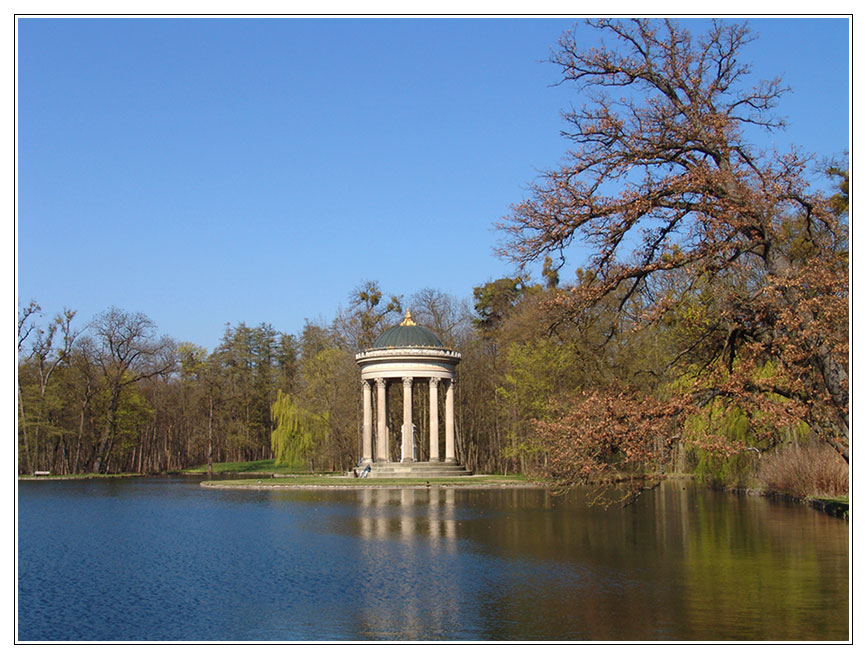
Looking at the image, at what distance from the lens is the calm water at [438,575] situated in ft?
38.2

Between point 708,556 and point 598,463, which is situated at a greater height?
point 598,463

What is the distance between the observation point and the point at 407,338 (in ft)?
181

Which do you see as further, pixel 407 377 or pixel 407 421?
pixel 407 421

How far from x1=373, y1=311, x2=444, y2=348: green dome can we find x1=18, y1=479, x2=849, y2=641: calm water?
2640cm

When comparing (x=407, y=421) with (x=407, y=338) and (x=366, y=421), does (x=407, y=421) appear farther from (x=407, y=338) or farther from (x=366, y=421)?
(x=407, y=338)

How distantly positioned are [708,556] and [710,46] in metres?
9.45

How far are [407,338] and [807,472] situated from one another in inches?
1178

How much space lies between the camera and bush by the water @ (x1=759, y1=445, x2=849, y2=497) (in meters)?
27.3

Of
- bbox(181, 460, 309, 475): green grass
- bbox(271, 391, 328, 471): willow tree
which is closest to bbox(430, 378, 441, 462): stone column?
bbox(271, 391, 328, 471): willow tree

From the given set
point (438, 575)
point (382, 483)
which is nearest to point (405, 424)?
point (382, 483)

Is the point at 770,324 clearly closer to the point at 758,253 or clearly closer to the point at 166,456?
the point at 758,253

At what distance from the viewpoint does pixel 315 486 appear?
44.2m
